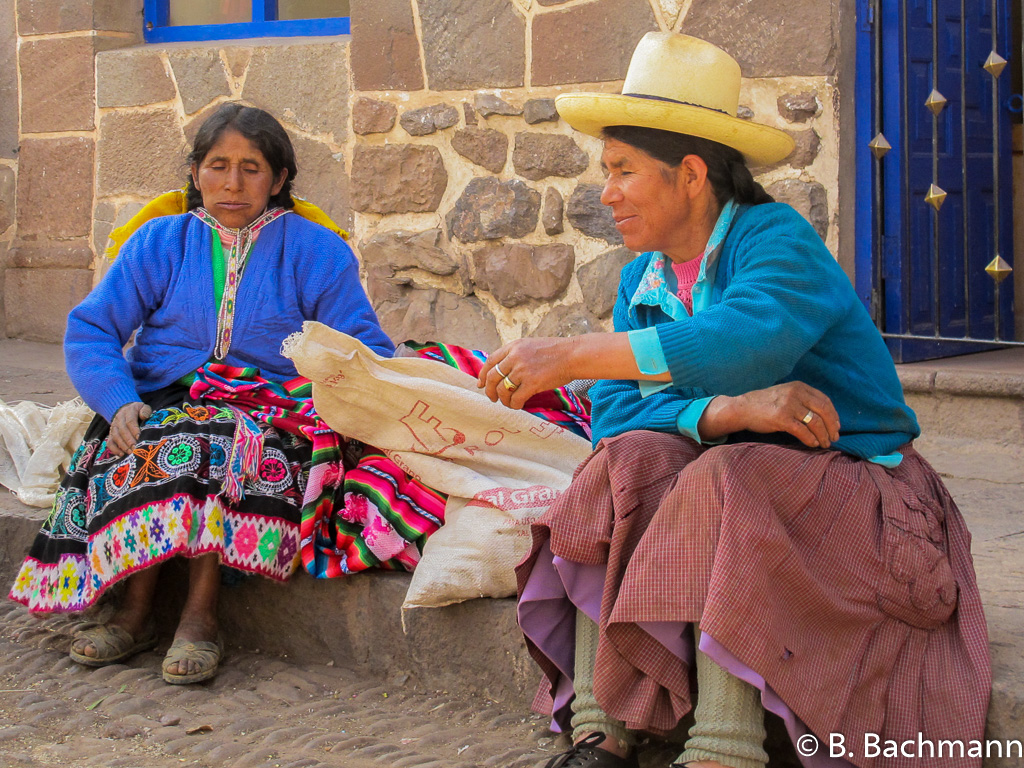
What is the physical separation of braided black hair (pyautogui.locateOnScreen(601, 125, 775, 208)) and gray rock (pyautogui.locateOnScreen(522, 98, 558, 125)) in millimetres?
2099

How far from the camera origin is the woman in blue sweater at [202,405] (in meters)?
2.72

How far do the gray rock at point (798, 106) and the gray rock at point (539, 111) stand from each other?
0.87 m

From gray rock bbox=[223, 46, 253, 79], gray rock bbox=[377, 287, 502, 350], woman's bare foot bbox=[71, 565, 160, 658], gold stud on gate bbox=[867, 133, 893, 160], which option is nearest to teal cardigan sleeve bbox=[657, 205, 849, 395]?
woman's bare foot bbox=[71, 565, 160, 658]

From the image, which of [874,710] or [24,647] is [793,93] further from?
[24,647]

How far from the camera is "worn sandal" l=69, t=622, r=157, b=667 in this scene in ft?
9.21

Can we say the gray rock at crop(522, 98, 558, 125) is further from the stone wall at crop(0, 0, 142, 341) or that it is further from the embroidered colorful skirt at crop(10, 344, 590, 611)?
the stone wall at crop(0, 0, 142, 341)

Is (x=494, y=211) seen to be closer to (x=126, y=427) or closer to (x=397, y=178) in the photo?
(x=397, y=178)

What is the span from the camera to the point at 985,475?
11.9 ft

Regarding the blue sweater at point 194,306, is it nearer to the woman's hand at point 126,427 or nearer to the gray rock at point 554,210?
the woman's hand at point 126,427

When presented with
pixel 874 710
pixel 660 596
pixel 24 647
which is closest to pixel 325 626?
pixel 24 647

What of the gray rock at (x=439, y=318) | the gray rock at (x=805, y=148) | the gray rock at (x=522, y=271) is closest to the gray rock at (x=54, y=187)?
the gray rock at (x=439, y=318)

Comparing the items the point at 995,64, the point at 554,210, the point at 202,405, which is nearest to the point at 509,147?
the point at 554,210

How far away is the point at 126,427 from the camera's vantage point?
2.81m

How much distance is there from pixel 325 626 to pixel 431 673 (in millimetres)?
330
